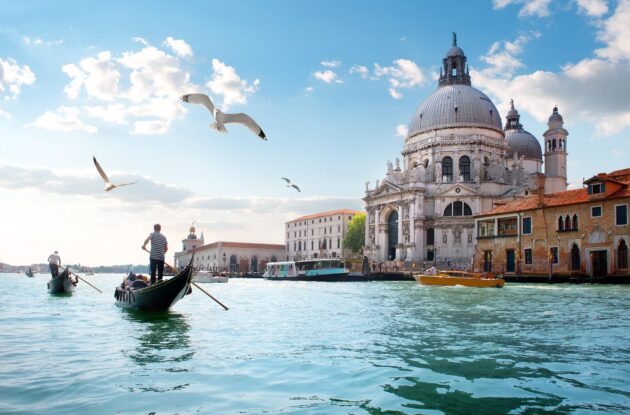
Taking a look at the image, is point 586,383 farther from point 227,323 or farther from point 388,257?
point 388,257

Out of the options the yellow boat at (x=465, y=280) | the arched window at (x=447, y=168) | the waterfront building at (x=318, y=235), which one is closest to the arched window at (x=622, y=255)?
the yellow boat at (x=465, y=280)

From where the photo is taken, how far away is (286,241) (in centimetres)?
8494

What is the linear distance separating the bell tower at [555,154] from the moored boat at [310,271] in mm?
23574

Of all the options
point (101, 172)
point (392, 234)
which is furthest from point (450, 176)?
point (101, 172)

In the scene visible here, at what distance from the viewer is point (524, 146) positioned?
2357 inches

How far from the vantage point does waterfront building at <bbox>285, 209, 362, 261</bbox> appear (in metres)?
72.4

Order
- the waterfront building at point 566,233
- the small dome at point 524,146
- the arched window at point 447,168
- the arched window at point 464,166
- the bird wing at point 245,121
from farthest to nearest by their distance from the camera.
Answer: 1. the small dome at point 524,146
2. the arched window at point 447,168
3. the arched window at point 464,166
4. the waterfront building at point 566,233
5. the bird wing at point 245,121

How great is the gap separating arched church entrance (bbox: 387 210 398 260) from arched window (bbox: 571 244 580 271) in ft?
77.9

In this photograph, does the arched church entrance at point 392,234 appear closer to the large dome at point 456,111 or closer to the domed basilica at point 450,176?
the domed basilica at point 450,176

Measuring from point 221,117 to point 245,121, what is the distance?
0.46 meters

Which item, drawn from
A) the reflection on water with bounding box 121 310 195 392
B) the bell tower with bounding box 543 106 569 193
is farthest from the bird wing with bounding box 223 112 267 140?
the bell tower with bounding box 543 106 569 193

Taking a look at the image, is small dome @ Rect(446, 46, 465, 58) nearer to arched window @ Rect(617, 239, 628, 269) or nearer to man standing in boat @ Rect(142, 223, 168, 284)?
arched window @ Rect(617, 239, 628, 269)

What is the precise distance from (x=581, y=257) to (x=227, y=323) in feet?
80.1

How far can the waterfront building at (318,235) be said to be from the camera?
72.4 meters
